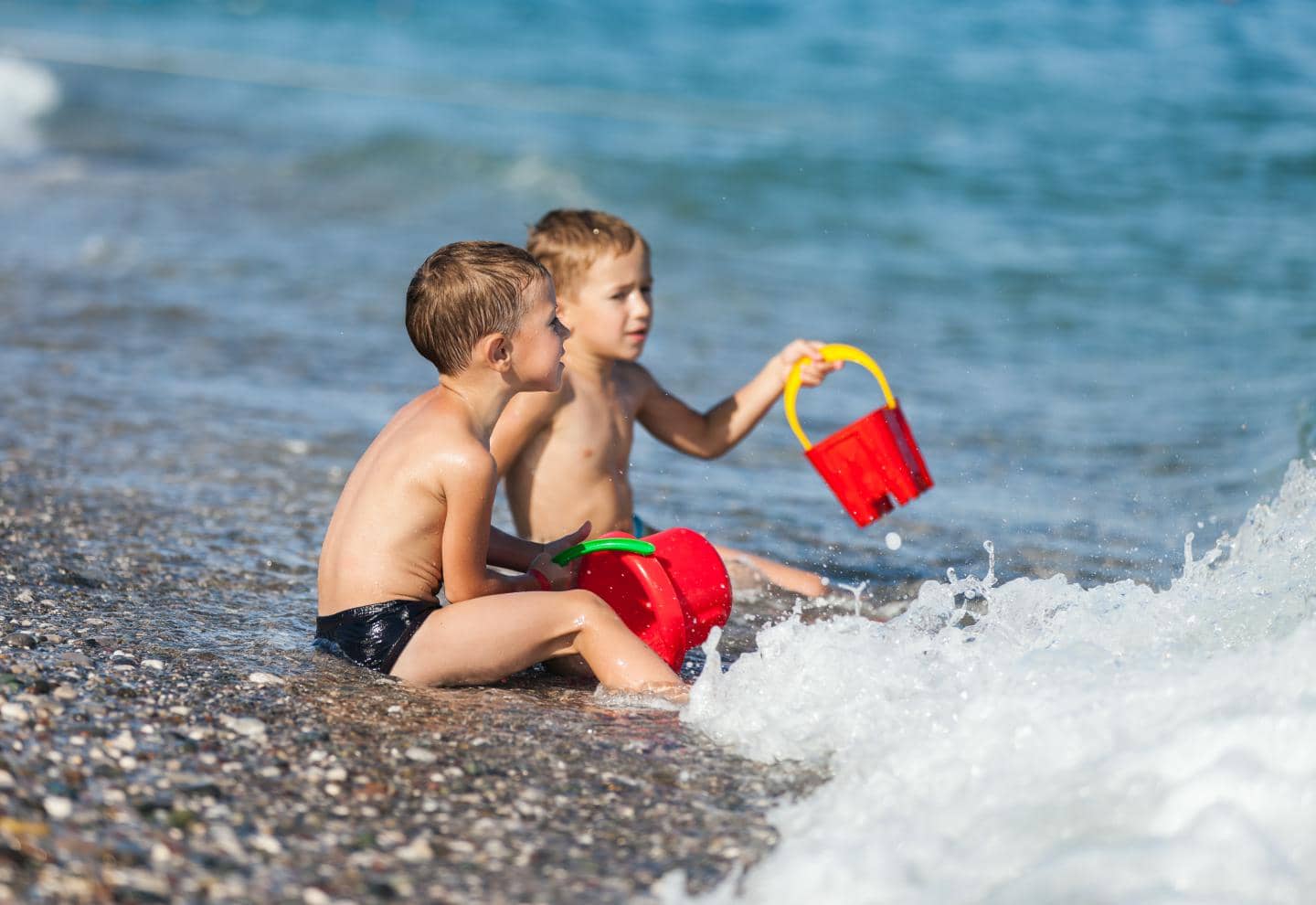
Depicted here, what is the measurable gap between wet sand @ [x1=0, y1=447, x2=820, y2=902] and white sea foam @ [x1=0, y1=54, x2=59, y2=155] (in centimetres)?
1395

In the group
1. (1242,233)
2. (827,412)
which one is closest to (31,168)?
(827,412)

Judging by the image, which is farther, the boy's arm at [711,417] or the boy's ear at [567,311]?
the boy's arm at [711,417]

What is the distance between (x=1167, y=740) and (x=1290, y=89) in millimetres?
15347

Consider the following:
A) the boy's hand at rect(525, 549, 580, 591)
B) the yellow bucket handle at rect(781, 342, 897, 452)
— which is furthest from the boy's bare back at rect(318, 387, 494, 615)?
the yellow bucket handle at rect(781, 342, 897, 452)

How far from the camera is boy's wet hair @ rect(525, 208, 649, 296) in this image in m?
4.30

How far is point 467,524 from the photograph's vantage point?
10.9 feet

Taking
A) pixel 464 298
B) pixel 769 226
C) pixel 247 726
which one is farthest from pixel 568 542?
pixel 769 226

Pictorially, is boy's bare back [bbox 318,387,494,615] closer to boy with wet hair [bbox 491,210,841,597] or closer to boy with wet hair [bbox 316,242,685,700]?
boy with wet hair [bbox 316,242,685,700]

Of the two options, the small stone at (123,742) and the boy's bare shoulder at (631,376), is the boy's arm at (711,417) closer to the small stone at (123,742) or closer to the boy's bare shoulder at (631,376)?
the boy's bare shoulder at (631,376)

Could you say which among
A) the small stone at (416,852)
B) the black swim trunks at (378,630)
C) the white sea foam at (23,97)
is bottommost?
the small stone at (416,852)

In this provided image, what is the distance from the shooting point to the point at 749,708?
3.12 metres

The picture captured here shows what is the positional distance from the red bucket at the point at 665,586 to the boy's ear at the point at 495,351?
1.72ft

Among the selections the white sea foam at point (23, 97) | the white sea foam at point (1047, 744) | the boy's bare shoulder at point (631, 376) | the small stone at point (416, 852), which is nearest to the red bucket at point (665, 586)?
the white sea foam at point (1047, 744)

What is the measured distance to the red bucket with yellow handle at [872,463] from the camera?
3902mm
